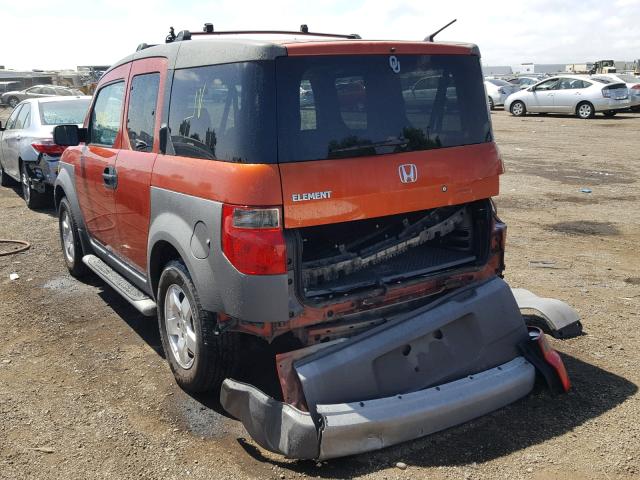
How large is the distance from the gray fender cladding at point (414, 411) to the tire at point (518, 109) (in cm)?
2457

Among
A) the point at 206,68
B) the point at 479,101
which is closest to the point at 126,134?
the point at 206,68

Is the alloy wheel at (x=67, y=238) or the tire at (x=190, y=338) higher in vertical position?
the alloy wheel at (x=67, y=238)

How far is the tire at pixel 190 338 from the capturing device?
383cm

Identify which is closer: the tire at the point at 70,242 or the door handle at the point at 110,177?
the door handle at the point at 110,177

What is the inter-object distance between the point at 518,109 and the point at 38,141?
21537 millimetres

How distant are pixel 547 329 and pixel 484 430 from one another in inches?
55.1

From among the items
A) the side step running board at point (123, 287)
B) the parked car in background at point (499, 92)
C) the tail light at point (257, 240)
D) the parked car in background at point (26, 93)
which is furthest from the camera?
the parked car in background at point (26, 93)

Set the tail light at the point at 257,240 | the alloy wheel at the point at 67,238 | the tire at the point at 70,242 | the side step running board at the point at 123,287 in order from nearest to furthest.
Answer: the tail light at the point at 257,240
the side step running board at the point at 123,287
the tire at the point at 70,242
the alloy wheel at the point at 67,238

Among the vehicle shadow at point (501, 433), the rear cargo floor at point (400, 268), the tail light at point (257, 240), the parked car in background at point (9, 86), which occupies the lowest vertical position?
the vehicle shadow at point (501, 433)

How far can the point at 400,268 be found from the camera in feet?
13.6

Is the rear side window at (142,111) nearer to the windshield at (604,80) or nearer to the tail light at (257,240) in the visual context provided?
the tail light at (257,240)

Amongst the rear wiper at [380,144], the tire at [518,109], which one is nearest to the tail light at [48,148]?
the rear wiper at [380,144]

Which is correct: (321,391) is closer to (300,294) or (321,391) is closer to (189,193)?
(300,294)

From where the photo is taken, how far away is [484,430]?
371cm
